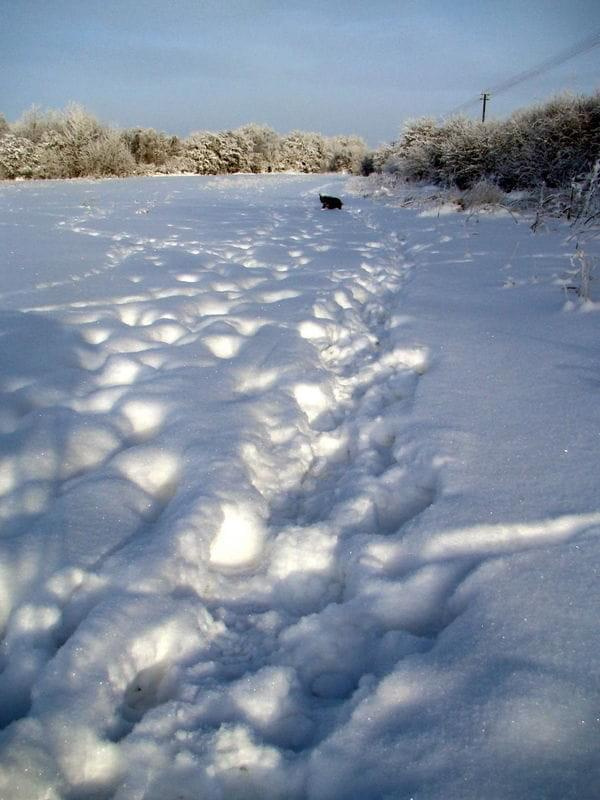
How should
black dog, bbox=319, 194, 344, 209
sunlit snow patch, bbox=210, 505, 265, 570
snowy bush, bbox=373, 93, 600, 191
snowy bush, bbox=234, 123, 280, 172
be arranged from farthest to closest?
snowy bush, bbox=234, 123, 280, 172 < black dog, bbox=319, 194, 344, 209 < snowy bush, bbox=373, 93, 600, 191 < sunlit snow patch, bbox=210, 505, 265, 570

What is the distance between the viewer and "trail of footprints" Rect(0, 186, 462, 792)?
2.99 feet

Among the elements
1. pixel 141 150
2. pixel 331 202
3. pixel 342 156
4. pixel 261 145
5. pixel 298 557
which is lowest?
pixel 298 557

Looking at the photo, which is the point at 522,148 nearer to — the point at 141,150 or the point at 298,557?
the point at 298,557

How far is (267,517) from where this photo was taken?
1.35 meters

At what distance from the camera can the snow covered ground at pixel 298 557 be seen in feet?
2.52

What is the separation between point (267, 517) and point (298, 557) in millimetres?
183

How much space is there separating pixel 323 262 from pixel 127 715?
3.87 metres

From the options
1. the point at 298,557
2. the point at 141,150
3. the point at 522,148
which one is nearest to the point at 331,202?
the point at 522,148

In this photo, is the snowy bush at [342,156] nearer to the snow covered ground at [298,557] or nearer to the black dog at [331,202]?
the black dog at [331,202]

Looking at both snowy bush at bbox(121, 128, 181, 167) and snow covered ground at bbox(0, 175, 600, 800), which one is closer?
snow covered ground at bbox(0, 175, 600, 800)

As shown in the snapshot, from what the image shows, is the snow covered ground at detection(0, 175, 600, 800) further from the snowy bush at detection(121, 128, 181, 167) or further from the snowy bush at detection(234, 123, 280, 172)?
the snowy bush at detection(234, 123, 280, 172)

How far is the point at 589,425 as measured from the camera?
1.48 meters

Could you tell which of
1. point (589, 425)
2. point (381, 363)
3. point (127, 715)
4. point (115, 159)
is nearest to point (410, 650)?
point (127, 715)

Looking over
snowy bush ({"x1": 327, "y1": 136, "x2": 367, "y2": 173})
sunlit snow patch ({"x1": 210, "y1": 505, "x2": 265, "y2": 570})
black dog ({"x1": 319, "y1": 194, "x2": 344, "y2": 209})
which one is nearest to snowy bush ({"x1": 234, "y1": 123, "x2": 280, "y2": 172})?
snowy bush ({"x1": 327, "y1": 136, "x2": 367, "y2": 173})
